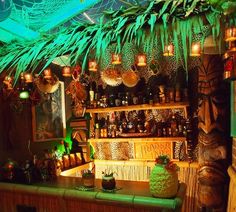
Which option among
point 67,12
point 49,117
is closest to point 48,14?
point 67,12

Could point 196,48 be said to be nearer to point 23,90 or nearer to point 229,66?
point 229,66

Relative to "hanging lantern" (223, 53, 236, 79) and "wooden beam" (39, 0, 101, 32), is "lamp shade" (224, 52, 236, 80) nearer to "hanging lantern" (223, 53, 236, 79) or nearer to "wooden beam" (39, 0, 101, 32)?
"hanging lantern" (223, 53, 236, 79)

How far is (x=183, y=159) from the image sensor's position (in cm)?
437

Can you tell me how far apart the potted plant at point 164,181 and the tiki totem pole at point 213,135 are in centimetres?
112


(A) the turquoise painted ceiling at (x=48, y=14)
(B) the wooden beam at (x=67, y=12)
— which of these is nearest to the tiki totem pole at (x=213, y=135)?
(A) the turquoise painted ceiling at (x=48, y=14)

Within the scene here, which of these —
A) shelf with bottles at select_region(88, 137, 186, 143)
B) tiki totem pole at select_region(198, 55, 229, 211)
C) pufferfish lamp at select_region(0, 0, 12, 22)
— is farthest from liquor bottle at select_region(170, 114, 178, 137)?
pufferfish lamp at select_region(0, 0, 12, 22)

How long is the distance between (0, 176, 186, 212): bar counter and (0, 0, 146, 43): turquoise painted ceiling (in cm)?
195

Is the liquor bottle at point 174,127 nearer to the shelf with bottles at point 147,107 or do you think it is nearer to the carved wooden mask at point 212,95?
the shelf with bottles at point 147,107

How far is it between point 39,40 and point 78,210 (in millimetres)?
1863

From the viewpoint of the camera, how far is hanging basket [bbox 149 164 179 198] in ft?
8.00

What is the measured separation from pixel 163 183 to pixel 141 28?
1.38 m

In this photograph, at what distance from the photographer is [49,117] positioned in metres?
4.47

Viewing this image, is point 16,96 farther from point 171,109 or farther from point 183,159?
point 183,159

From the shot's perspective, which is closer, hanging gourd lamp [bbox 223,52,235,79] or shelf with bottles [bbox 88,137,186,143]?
hanging gourd lamp [bbox 223,52,235,79]
